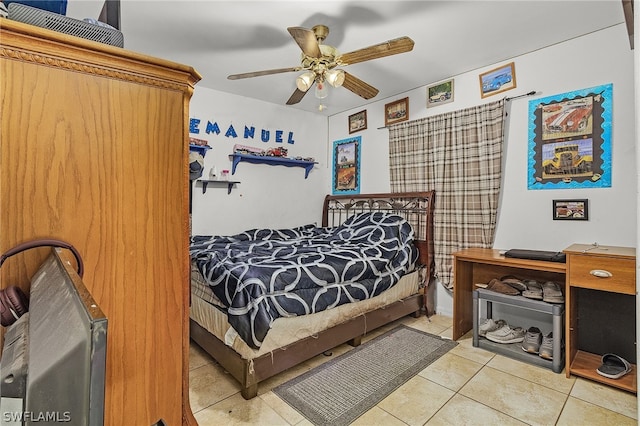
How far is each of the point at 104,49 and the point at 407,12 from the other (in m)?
2.07

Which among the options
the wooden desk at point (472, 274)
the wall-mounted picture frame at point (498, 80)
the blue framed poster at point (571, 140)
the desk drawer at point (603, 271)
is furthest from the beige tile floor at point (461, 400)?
the wall-mounted picture frame at point (498, 80)

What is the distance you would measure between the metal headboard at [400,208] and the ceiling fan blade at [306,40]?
1.84m

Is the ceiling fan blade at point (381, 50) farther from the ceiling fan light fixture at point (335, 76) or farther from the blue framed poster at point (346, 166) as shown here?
Answer: the blue framed poster at point (346, 166)

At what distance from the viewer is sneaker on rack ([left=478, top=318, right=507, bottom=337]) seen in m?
2.55

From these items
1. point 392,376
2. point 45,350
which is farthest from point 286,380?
point 45,350

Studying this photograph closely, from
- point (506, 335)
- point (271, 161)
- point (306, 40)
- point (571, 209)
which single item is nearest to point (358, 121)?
point (271, 161)

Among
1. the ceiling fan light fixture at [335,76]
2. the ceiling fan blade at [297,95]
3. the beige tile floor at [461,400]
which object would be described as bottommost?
the beige tile floor at [461,400]

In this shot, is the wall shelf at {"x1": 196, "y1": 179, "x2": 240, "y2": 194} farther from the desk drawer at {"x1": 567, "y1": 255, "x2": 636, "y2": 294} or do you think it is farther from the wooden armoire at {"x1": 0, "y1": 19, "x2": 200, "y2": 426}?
the desk drawer at {"x1": 567, "y1": 255, "x2": 636, "y2": 294}

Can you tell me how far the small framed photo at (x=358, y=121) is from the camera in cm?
397

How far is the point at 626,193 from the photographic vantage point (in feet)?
7.26

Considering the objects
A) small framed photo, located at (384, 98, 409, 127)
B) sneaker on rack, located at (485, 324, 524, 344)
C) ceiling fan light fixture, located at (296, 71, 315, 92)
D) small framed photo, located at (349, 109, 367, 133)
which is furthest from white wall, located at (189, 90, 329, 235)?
sneaker on rack, located at (485, 324, 524, 344)

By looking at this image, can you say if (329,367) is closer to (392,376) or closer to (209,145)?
(392,376)

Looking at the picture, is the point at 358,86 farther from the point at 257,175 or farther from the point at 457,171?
the point at 257,175

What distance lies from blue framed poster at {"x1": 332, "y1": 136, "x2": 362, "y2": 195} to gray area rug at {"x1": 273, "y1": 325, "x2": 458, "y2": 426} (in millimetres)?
2043
